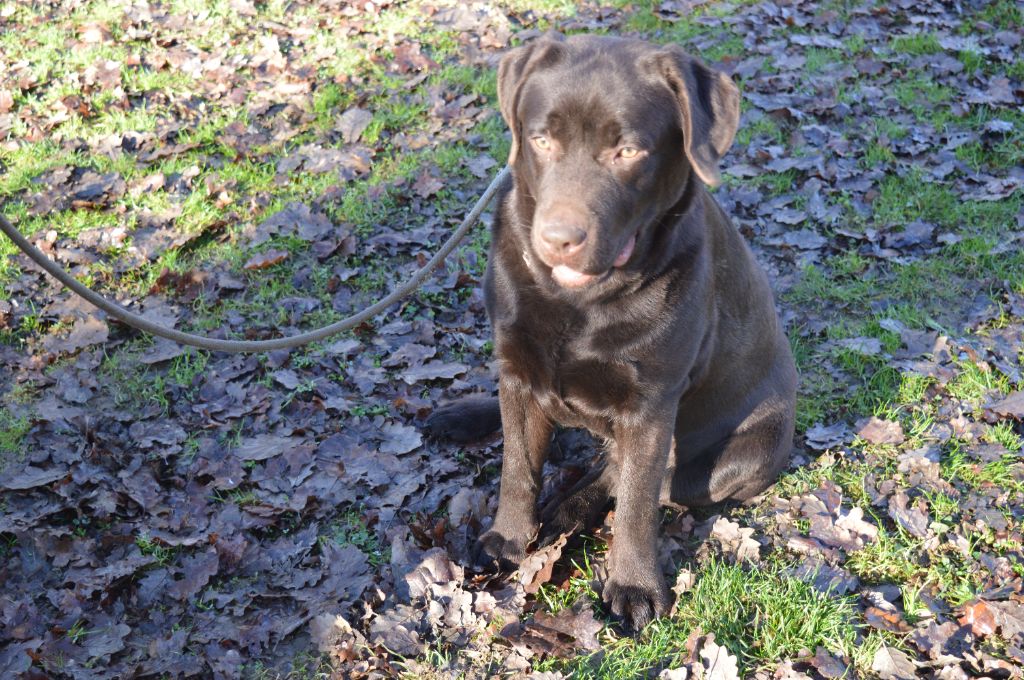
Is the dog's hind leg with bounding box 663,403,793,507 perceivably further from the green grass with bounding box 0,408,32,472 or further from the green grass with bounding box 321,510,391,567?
the green grass with bounding box 0,408,32,472

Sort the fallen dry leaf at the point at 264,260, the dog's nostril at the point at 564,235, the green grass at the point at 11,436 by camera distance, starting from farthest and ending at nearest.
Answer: the fallen dry leaf at the point at 264,260, the green grass at the point at 11,436, the dog's nostril at the point at 564,235

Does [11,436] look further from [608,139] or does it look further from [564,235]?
[608,139]

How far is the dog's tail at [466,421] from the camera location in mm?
3674

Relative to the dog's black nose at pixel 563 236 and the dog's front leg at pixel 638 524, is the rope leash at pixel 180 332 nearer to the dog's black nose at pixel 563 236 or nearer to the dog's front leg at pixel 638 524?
the dog's black nose at pixel 563 236

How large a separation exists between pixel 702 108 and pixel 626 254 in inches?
19.0

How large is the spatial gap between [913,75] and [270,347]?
505 centimetres

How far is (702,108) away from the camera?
2604 millimetres

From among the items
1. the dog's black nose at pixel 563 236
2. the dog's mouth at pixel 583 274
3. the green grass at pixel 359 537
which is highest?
the dog's black nose at pixel 563 236

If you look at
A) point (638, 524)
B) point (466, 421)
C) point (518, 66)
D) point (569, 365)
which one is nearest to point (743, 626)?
point (638, 524)

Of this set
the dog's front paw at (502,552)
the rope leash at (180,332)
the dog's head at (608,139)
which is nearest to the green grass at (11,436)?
the rope leash at (180,332)

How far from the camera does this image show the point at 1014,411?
3.64 m

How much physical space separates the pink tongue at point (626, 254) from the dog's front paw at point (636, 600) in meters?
1.07

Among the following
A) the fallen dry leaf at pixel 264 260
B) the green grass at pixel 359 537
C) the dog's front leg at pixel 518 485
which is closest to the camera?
the dog's front leg at pixel 518 485

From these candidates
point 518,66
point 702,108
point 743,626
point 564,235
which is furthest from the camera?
point 743,626
